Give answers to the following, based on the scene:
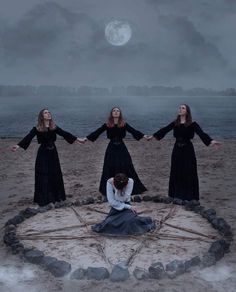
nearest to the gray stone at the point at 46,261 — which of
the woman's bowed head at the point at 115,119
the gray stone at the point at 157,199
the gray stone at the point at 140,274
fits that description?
the gray stone at the point at 140,274

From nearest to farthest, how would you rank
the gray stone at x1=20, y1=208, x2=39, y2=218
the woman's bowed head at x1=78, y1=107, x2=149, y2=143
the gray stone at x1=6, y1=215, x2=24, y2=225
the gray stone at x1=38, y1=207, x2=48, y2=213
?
1. the gray stone at x1=6, y1=215, x2=24, y2=225
2. the gray stone at x1=20, y1=208, x2=39, y2=218
3. the gray stone at x1=38, y1=207, x2=48, y2=213
4. the woman's bowed head at x1=78, y1=107, x2=149, y2=143

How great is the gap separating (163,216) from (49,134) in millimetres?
3522

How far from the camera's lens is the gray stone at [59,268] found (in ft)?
23.4

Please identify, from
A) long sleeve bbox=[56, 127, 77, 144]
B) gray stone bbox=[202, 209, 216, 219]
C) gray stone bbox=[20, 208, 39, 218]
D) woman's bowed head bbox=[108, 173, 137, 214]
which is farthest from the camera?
long sleeve bbox=[56, 127, 77, 144]

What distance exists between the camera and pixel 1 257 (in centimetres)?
798

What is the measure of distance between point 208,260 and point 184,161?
412 centimetres

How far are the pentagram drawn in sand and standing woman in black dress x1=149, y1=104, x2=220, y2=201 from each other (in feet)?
3.84

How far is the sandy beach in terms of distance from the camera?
6816 mm

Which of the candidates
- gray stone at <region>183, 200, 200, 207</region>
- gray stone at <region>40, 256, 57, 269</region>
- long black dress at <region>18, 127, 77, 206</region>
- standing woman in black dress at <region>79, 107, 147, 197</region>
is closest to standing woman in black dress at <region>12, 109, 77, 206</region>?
long black dress at <region>18, 127, 77, 206</region>

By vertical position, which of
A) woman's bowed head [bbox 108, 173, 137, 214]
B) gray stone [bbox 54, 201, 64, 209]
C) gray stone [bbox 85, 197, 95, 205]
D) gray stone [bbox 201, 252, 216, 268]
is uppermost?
woman's bowed head [bbox 108, 173, 137, 214]

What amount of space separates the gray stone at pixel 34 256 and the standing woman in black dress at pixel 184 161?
4.70 meters

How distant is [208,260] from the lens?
7.44 m

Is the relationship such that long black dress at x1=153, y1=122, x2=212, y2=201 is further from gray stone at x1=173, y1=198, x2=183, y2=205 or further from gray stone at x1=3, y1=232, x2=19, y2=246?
gray stone at x1=3, y1=232, x2=19, y2=246

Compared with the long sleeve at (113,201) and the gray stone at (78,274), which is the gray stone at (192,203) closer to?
the long sleeve at (113,201)
